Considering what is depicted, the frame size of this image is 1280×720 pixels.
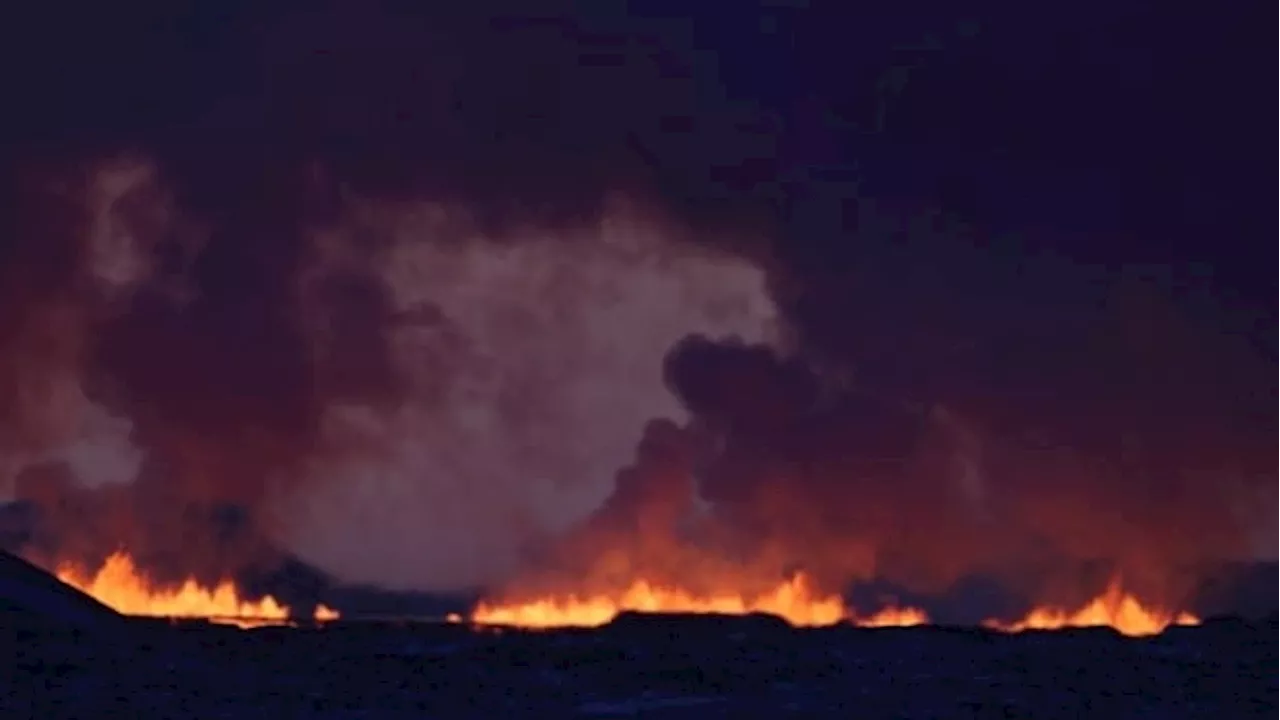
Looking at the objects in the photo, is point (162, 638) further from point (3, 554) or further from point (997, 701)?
point (997, 701)

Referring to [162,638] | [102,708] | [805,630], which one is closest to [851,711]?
[102,708]

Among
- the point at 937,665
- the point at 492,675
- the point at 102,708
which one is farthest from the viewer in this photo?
the point at 937,665

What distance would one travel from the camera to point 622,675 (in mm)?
66438

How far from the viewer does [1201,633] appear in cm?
9169

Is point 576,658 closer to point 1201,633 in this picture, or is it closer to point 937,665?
point 937,665

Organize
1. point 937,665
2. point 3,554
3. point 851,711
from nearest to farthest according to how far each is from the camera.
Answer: point 851,711
point 937,665
point 3,554

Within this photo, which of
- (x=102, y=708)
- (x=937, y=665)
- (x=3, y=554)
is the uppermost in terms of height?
(x=3, y=554)

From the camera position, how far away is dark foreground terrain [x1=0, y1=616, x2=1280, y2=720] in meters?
54.0

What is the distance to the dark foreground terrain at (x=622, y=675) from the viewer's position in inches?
2125

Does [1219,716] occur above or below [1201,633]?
below

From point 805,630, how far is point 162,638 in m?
30.6

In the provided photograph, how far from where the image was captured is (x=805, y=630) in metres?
92.9

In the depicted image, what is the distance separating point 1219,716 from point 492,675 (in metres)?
22.0

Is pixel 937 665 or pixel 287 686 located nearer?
pixel 287 686
